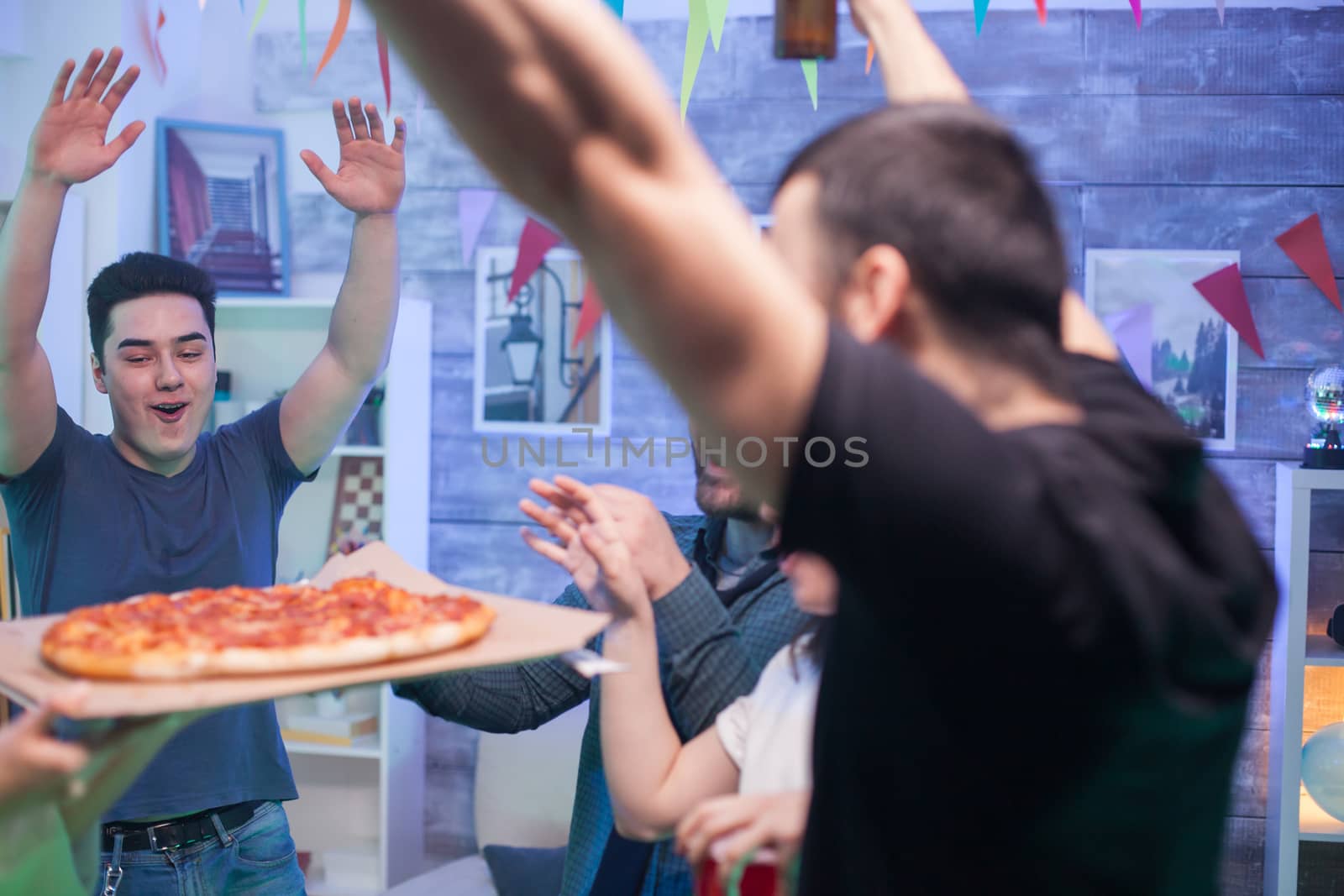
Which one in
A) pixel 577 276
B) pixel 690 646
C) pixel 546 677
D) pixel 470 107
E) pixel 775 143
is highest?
pixel 775 143

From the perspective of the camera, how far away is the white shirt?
3.52 feet

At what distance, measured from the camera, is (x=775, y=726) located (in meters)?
1.13

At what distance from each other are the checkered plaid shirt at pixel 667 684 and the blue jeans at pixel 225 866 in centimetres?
56

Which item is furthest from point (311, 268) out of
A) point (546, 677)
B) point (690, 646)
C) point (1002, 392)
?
point (1002, 392)

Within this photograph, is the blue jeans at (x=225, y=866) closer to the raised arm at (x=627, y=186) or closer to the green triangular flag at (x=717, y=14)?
the raised arm at (x=627, y=186)

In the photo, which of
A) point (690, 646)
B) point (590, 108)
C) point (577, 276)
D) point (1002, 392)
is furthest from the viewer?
point (577, 276)

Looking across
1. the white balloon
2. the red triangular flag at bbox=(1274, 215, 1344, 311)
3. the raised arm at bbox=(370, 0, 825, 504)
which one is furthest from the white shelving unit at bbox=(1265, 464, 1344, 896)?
the raised arm at bbox=(370, 0, 825, 504)

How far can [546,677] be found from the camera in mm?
1671

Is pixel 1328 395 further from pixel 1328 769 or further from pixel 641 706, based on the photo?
pixel 641 706

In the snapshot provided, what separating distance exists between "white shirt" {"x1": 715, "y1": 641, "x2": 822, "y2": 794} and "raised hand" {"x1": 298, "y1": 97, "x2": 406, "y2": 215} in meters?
1.08

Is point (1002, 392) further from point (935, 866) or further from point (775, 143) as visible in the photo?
point (775, 143)

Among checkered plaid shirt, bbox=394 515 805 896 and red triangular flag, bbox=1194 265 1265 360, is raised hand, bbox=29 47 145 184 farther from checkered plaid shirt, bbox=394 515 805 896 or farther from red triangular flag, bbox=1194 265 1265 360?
red triangular flag, bbox=1194 265 1265 360

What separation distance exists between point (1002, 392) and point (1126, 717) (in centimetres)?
17

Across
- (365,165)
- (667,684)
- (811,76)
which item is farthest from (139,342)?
(811,76)
